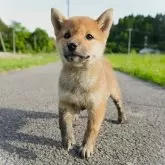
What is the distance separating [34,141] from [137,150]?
107 cm

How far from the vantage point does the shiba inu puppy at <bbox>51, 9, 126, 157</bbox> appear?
331 cm

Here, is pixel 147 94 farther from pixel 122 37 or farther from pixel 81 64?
pixel 122 37

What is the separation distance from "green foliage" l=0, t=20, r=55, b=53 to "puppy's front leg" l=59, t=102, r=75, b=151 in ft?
212

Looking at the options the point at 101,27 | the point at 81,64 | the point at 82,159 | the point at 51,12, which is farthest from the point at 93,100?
the point at 51,12

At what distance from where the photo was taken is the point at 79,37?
10.9ft

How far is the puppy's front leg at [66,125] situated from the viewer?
138 inches

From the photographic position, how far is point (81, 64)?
3.42 m

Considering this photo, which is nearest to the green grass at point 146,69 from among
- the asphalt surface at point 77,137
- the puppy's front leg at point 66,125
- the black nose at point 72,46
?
the asphalt surface at point 77,137

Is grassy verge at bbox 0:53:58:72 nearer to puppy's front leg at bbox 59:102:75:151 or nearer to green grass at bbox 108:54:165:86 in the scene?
green grass at bbox 108:54:165:86

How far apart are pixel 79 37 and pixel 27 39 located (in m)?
80.0

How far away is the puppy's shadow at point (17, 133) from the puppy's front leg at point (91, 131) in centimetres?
34

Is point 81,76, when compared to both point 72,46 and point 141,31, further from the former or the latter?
point 141,31

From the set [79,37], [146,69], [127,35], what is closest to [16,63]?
[146,69]

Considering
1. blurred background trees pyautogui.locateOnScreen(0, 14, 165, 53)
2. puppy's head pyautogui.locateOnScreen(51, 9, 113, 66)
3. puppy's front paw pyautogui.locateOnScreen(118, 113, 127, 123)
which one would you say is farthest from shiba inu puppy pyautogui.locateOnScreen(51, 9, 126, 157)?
blurred background trees pyautogui.locateOnScreen(0, 14, 165, 53)
